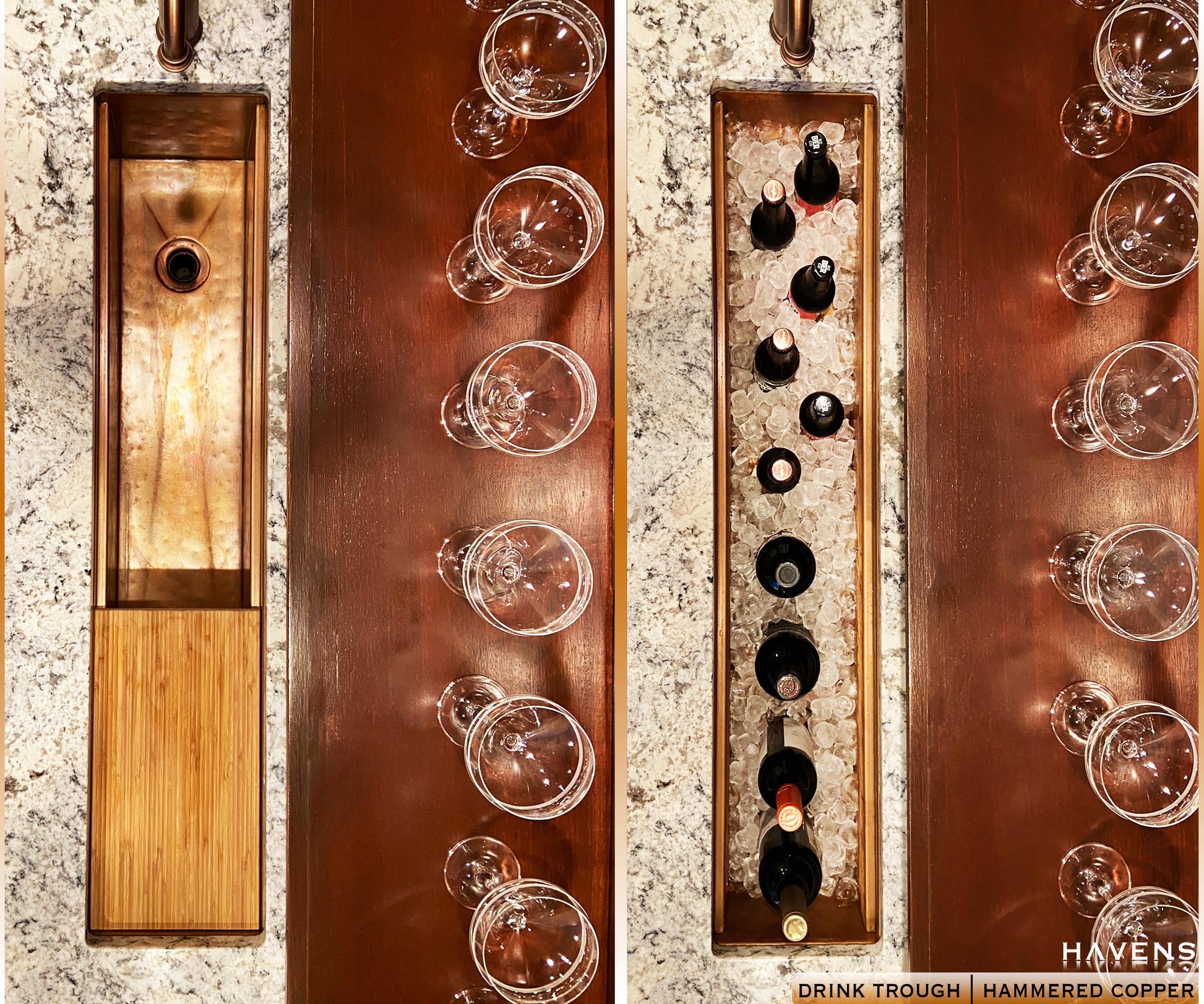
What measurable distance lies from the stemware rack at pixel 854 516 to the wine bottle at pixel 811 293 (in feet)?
0.22

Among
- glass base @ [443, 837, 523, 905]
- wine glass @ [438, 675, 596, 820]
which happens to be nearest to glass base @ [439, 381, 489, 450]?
wine glass @ [438, 675, 596, 820]

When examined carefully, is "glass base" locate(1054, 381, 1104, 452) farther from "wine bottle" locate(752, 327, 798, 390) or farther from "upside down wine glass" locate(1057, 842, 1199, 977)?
"upside down wine glass" locate(1057, 842, 1199, 977)

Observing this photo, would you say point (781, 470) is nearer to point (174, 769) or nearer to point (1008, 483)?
point (1008, 483)

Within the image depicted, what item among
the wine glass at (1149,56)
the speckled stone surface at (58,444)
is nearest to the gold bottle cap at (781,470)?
the wine glass at (1149,56)

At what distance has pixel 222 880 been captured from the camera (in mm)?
1423

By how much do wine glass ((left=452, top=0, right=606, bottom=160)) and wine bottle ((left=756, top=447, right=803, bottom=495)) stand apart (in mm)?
707

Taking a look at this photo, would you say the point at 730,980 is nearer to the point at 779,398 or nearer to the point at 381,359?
the point at 779,398

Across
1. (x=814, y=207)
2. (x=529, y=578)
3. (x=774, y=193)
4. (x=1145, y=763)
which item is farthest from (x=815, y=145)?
(x=1145, y=763)

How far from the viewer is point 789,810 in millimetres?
1222

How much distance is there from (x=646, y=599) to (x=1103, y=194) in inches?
45.5

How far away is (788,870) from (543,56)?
1.53 meters

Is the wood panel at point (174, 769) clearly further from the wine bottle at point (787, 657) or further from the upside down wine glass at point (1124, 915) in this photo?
the upside down wine glass at point (1124, 915)

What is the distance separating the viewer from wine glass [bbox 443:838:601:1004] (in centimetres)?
118

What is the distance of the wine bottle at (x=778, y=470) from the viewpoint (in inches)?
50.0
